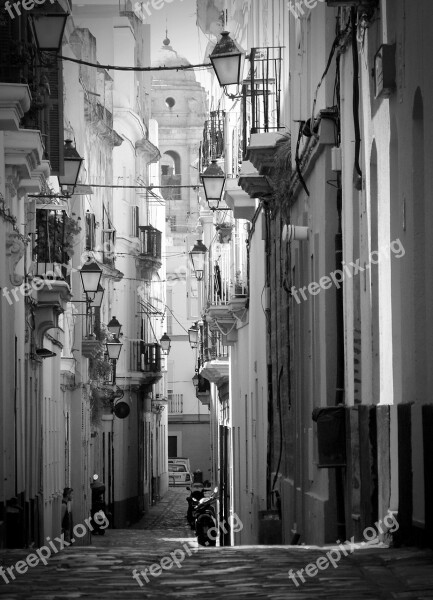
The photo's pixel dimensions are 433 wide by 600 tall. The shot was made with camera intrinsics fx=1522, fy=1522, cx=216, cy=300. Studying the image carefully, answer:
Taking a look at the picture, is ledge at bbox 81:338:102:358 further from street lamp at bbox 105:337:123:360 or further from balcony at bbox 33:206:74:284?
balcony at bbox 33:206:74:284

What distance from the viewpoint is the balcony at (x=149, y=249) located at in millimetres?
57250

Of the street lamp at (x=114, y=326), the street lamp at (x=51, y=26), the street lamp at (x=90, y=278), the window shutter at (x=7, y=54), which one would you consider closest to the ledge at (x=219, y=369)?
the street lamp at (x=114, y=326)

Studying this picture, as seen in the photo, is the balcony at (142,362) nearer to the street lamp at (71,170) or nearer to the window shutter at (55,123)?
the window shutter at (55,123)

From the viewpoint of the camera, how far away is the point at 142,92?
60812 millimetres

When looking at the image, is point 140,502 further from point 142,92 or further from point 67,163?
point 67,163

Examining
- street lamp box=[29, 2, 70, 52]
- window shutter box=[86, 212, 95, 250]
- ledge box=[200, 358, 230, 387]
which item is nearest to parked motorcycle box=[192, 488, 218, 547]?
ledge box=[200, 358, 230, 387]

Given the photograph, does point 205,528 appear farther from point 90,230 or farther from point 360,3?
point 360,3

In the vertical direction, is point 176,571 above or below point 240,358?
below

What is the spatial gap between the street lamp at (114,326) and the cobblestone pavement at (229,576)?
1273 inches

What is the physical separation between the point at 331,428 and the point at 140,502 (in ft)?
142

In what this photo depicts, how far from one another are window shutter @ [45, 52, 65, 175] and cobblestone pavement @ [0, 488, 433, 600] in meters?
13.1

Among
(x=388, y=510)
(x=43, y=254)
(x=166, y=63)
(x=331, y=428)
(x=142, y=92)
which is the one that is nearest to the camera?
(x=388, y=510)

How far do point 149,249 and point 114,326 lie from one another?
541 inches

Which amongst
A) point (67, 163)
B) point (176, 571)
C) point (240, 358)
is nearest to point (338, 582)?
point (176, 571)
